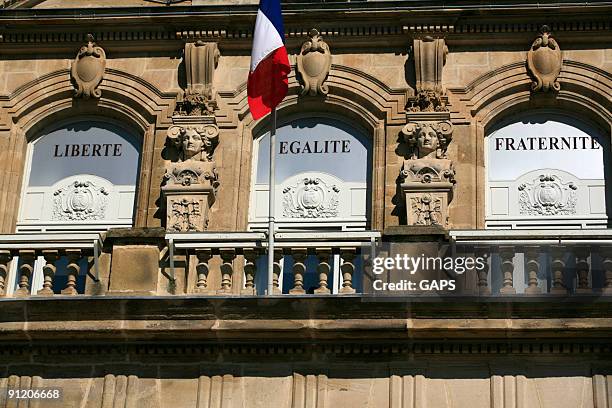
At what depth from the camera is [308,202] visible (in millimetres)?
21469

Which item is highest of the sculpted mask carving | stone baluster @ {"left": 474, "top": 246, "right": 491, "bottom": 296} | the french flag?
the french flag

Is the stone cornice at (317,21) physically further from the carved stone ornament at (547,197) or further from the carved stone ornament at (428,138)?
the carved stone ornament at (547,197)

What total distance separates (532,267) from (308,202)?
4.27 m

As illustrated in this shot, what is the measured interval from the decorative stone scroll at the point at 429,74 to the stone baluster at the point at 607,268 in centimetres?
401

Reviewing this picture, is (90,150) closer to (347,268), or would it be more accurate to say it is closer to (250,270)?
(250,270)

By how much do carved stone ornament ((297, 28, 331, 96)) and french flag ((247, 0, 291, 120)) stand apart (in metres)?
1.35

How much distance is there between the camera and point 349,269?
1884cm

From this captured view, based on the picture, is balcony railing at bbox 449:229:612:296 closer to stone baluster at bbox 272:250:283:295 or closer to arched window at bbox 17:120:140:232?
stone baluster at bbox 272:250:283:295

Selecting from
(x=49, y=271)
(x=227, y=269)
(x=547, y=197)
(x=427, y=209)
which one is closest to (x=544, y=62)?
(x=547, y=197)

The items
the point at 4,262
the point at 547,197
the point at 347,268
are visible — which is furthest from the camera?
the point at 547,197

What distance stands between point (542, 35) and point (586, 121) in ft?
4.93

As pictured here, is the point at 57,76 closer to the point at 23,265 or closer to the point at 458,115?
the point at 23,265

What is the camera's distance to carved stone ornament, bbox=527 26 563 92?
21.6 meters

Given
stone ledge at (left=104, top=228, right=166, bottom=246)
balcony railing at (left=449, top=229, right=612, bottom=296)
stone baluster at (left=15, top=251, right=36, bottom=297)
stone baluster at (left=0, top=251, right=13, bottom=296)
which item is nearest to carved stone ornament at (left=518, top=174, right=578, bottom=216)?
balcony railing at (left=449, top=229, right=612, bottom=296)
